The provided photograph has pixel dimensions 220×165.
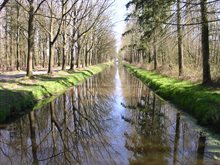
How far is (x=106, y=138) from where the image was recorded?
1201cm

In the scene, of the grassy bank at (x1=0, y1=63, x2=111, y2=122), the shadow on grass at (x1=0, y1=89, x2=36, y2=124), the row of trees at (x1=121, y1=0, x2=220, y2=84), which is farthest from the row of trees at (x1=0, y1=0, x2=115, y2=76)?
the row of trees at (x1=121, y1=0, x2=220, y2=84)

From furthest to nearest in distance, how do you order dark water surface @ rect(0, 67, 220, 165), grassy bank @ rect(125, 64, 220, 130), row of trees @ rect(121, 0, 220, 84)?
row of trees @ rect(121, 0, 220, 84) < grassy bank @ rect(125, 64, 220, 130) < dark water surface @ rect(0, 67, 220, 165)

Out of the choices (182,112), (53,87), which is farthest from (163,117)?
(53,87)

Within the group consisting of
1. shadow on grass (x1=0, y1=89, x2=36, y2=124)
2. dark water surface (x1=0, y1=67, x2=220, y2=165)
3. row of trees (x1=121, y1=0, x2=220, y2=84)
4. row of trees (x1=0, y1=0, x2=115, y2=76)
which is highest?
row of trees (x1=0, y1=0, x2=115, y2=76)

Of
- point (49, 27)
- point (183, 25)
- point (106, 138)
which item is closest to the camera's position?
point (106, 138)

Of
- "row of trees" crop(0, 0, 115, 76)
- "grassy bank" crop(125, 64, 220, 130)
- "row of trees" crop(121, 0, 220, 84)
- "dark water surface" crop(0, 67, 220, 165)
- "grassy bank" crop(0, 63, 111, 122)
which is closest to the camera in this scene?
"dark water surface" crop(0, 67, 220, 165)

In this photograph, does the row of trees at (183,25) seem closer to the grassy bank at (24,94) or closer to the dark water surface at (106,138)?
the dark water surface at (106,138)

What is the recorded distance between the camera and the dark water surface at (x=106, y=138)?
9.75m

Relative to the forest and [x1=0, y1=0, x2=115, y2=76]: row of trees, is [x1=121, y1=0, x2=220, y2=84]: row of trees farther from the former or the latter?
[x1=0, y1=0, x2=115, y2=76]: row of trees

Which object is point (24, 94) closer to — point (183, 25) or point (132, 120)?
point (132, 120)

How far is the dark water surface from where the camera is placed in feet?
32.0

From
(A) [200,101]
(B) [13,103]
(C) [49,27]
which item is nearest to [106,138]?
(A) [200,101]

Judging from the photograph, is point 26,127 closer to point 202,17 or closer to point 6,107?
point 6,107

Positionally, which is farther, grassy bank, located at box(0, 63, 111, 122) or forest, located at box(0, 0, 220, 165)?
grassy bank, located at box(0, 63, 111, 122)
